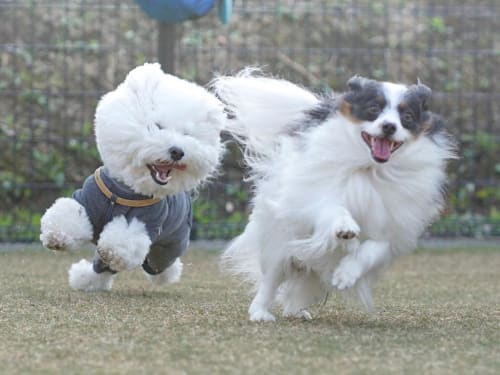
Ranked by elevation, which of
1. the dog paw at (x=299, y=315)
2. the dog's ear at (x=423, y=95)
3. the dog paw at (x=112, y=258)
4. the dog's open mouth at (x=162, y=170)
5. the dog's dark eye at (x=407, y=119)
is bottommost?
the dog paw at (x=299, y=315)

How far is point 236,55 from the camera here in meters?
8.20

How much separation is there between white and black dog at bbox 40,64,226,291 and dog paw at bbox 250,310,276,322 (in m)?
0.60

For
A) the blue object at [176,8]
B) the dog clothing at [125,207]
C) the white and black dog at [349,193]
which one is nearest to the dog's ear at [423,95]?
the white and black dog at [349,193]

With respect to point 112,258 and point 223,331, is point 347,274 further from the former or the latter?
point 112,258

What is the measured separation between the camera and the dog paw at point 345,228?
386 centimetres

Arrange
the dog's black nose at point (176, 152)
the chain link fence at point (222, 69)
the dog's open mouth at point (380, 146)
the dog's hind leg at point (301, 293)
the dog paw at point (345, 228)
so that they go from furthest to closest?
1. the chain link fence at point (222, 69)
2. the dog's hind leg at point (301, 293)
3. the dog's black nose at point (176, 152)
4. the dog's open mouth at point (380, 146)
5. the dog paw at point (345, 228)

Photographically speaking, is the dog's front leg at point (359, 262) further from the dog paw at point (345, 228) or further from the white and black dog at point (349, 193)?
the dog paw at point (345, 228)

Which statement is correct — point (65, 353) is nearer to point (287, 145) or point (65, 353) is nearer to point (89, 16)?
point (287, 145)

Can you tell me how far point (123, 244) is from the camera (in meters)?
4.38

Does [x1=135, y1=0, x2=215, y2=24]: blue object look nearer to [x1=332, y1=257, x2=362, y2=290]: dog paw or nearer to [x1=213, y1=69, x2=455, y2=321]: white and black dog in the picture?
[x1=213, y1=69, x2=455, y2=321]: white and black dog

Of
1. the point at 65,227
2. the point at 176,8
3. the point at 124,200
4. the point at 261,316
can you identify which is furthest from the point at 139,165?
the point at 176,8

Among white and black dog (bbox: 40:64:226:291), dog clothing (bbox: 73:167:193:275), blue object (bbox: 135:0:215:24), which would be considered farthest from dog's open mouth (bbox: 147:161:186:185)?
blue object (bbox: 135:0:215:24)

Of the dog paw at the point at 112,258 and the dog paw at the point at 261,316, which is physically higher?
the dog paw at the point at 112,258

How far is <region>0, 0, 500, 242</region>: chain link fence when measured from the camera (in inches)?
317
